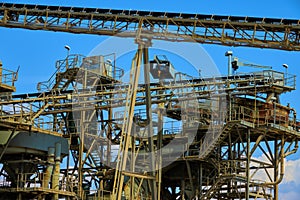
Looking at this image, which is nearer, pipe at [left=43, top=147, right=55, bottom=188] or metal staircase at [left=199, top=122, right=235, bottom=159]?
pipe at [left=43, top=147, right=55, bottom=188]

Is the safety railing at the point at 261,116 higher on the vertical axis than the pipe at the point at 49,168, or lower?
higher

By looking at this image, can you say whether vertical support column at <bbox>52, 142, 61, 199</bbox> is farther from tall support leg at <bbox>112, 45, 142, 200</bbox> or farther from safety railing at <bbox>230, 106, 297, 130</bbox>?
safety railing at <bbox>230, 106, 297, 130</bbox>

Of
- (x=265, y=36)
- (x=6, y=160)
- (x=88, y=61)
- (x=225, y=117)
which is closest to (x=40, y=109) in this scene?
(x=6, y=160)

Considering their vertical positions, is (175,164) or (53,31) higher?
(53,31)

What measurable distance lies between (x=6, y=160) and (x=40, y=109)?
4.74m

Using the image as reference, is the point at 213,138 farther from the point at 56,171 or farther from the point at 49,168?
the point at 49,168

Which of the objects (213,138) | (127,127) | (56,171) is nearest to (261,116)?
(213,138)

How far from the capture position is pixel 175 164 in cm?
6456

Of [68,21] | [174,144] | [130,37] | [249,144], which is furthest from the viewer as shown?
[174,144]

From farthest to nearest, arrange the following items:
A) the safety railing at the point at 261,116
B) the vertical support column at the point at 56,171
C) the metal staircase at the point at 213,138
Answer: the safety railing at the point at 261,116 → the metal staircase at the point at 213,138 → the vertical support column at the point at 56,171

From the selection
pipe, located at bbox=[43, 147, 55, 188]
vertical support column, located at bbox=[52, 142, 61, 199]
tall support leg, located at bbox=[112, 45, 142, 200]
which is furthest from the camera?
vertical support column, located at bbox=[52, 142, 61, 199]

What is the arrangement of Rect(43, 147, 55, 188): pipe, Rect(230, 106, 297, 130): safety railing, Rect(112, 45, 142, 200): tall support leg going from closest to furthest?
Rect(112, 45, 142, 200): tall support leg
Rect(43, 147, 55, 188): pipe
Rect(230, 106, 297, 130): safety railing

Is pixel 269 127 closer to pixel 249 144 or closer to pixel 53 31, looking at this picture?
pixel 249 144

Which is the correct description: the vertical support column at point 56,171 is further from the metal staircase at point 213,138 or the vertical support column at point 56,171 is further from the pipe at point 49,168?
the metal staircase at point 213,138
